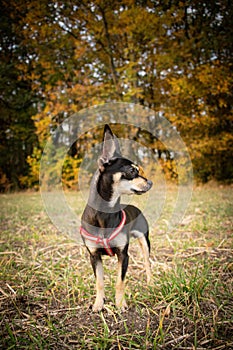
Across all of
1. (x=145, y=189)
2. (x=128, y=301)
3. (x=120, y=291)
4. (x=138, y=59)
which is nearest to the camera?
(x=145, y=189)

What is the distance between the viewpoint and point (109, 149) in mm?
1771

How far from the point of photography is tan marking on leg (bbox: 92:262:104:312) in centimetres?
206

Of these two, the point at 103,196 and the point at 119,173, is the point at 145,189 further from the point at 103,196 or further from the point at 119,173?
the point at 103,196

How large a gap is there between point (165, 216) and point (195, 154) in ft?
19.4

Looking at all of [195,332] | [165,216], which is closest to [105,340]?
[195,332]

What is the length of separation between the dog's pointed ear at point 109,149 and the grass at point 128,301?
1028 mm

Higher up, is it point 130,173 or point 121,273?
point 130,173

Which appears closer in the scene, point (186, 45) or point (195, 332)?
point (195, 332)

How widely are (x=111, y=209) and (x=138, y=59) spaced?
908cm

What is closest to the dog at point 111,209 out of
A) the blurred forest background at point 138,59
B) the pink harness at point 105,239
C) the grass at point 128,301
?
the pink harness at point 105,239

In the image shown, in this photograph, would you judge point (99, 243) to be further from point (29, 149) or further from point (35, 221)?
point (29, 149)

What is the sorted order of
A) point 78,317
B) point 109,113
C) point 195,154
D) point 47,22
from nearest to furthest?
point 78,317 < point 109,113 < point 47,22 < point 195,154

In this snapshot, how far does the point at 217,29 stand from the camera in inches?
383

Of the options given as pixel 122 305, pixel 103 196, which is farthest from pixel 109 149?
pixel 122 305
